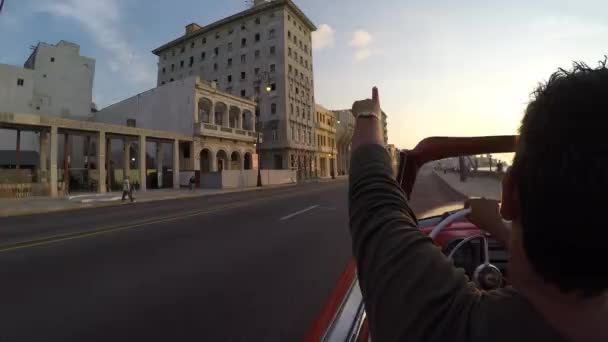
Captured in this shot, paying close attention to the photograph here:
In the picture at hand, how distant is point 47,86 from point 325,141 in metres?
42.3

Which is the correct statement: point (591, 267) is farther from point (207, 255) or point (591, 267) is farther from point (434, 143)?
point (207, 255)

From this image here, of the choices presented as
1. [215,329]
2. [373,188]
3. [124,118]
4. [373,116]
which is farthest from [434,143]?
[124,118]

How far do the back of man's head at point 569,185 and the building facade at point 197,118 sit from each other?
34.2m

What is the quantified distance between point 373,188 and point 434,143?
117 cm

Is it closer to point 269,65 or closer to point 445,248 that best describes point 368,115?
point 445,248

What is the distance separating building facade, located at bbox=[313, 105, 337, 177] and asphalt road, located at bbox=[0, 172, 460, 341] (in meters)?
50.4

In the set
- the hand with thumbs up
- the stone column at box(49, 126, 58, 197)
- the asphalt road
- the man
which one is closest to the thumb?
the hand with thumbs up

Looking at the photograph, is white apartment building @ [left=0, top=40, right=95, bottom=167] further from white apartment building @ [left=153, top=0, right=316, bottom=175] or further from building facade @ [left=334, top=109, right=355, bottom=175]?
building facade @ [left=334, top=109, right=355, bottom=175]

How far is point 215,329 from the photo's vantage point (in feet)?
10.6

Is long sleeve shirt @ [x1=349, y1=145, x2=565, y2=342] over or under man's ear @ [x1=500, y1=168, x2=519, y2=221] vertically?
under

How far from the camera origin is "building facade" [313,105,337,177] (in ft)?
197

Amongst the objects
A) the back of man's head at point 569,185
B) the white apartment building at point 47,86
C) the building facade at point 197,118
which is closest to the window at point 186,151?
the building facade at point 197,118

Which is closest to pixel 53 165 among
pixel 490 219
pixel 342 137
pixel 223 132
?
pixel 223 132

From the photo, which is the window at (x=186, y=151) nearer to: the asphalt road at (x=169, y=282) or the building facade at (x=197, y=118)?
the building facade at (x=197, y=118)
